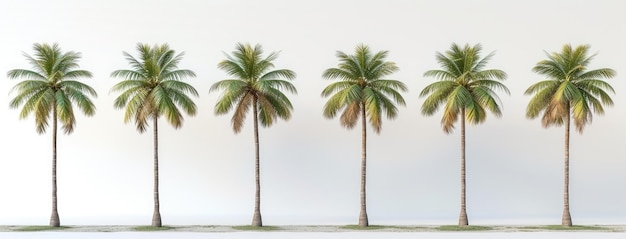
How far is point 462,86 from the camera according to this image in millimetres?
53000

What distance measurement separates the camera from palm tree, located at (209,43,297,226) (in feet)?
173

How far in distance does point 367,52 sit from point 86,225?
21.8 metres

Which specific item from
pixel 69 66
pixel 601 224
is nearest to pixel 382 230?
pixel 601 224

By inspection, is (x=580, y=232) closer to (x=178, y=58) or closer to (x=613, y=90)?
(x=613, y=90)

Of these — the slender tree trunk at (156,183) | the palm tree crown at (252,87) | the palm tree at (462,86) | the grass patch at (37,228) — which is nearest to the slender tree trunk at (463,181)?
the palm tree at (462,86)

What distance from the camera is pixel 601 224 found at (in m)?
55.0

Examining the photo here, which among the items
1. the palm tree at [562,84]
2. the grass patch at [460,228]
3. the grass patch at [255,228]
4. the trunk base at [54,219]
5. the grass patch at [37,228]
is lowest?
the grass patch at [37,228]

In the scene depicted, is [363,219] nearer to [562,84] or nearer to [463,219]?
[463,219]

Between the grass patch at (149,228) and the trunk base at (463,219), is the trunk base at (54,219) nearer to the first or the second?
the grass patch at (149,228)

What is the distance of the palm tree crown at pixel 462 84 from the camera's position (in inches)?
2082

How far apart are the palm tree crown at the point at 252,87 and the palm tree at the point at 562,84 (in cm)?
1610

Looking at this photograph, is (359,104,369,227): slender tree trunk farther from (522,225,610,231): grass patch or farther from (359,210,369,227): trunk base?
(522,225,610,231): grass patch

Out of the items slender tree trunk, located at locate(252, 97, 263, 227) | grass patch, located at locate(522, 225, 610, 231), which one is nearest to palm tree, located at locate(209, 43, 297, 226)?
slender tree trunk, located at locate(252, 97, 263, 227)

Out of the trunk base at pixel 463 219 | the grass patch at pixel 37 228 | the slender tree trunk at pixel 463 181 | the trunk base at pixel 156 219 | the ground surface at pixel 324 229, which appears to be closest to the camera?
the ground surface at pixel 324 229
